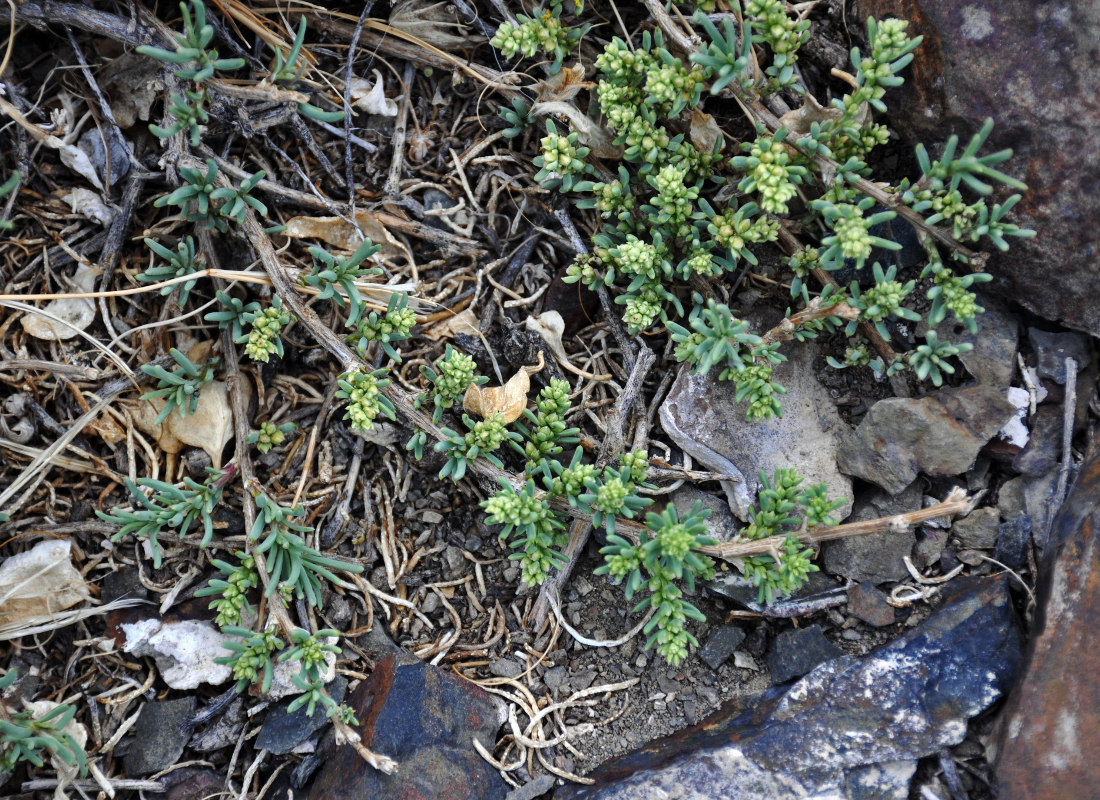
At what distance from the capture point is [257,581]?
3658 millimetres

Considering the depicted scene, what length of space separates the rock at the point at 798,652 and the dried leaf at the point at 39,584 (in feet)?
10.6

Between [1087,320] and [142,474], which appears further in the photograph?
[142,474]

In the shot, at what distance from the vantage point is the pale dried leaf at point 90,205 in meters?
3.85

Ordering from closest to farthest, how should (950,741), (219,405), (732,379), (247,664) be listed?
1. (950,741)
2. (247,664)
3. (732,379)
4. (219,405)

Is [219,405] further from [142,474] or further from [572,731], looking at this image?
[572,731]

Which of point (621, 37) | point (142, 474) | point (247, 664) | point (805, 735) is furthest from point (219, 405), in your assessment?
point (805, 735)

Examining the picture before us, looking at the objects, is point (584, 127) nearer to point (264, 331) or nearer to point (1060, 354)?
point (264, 331)

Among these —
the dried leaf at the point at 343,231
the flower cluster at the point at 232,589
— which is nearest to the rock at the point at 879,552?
the dried leaf at the point at 343,231

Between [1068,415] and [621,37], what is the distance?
8.84 ft

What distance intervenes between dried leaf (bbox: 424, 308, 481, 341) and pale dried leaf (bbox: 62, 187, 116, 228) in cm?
167

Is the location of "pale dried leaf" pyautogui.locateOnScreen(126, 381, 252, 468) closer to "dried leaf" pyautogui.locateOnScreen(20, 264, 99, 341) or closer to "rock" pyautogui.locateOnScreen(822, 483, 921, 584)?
"dried leaf" pyautogui.locateOnScreen(20, 264, 99, 341)

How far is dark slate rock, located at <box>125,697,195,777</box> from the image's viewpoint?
358cm

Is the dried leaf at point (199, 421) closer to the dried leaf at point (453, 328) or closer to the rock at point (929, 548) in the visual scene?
the dried leaf at point (453, 328)

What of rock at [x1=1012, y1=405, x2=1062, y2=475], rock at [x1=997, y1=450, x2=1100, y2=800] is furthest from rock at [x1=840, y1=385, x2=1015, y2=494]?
rock at [x1=997, y1=450, x2=1100, y2=800]
